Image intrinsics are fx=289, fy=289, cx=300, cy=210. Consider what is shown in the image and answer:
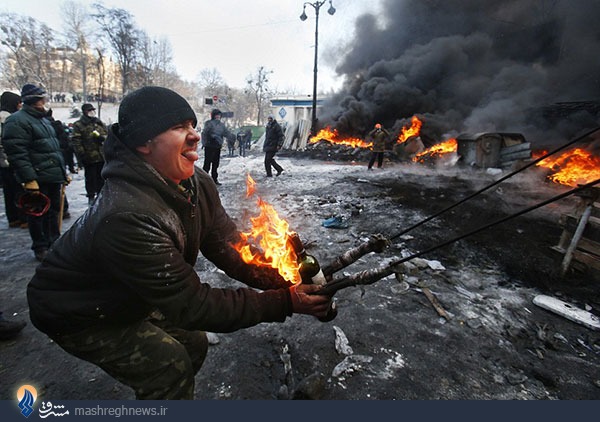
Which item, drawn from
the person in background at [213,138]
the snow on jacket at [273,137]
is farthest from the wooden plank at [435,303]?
the snow on jacket at [273,137]

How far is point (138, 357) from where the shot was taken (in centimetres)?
159

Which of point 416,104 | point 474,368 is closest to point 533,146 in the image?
point 416,104

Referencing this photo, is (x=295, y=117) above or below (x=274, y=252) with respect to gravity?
above

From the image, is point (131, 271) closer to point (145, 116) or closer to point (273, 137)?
point (145, 116)

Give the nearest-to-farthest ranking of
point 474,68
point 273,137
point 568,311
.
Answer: point 568,311 → point 273,137 → point 474,68

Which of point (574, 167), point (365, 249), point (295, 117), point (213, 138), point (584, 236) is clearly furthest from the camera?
point (295, 117)

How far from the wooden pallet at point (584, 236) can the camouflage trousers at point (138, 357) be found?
480 cm

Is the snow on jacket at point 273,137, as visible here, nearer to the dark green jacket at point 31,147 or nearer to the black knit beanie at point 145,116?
the dark green jacket at point 31,147

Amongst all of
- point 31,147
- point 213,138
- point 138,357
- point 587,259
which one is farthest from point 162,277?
point 213,138

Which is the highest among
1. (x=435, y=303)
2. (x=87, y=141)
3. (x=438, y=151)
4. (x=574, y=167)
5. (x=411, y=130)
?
(x=411, y=130)

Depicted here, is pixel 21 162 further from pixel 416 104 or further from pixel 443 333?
pixel 416 104

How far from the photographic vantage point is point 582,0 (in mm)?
17312

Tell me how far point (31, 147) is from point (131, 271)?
424 cm

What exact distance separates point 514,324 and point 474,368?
0.96 meters
